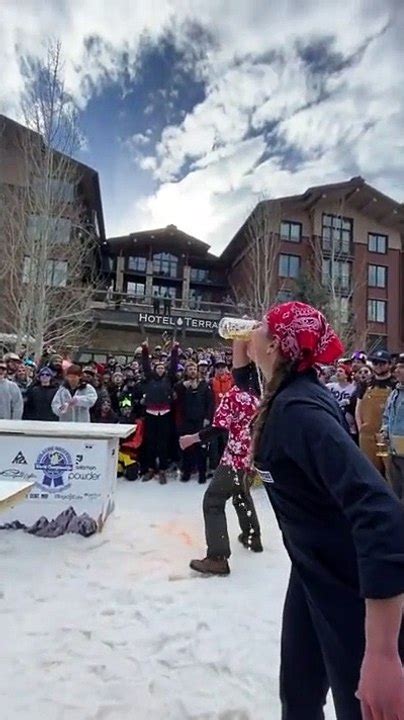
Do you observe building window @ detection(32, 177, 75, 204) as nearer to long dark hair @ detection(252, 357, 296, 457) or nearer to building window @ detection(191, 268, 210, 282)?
long dark hair @ detection(252, 357, 296, 457)

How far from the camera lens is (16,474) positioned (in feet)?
16.1

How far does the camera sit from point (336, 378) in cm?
784

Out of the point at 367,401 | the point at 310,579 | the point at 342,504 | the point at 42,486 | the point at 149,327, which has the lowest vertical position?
the point at 42,486

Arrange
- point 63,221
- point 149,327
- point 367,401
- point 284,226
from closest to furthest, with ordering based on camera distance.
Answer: point 367,401 < point 63,221 < point 149,327 < point 284,226

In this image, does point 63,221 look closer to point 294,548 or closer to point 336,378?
point 336,378

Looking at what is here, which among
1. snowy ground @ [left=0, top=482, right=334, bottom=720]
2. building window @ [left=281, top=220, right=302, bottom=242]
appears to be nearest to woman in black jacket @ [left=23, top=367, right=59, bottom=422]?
snowy ground @ [left=0, top=482, right=334, bottom=720]

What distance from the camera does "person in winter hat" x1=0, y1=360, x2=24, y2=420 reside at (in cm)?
682

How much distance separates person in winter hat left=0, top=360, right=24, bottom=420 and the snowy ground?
96.1 inches

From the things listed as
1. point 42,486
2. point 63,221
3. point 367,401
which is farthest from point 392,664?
point 63,221

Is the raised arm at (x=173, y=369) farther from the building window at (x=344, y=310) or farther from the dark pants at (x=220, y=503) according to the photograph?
the building window at (x=344, y=310)

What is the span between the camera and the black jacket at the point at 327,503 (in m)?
1.07

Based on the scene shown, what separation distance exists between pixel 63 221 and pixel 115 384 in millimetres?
9510

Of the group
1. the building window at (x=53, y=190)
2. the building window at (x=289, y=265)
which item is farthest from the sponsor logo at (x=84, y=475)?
the building window at (x=289, y=265)

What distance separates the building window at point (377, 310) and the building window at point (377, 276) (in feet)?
3.73
